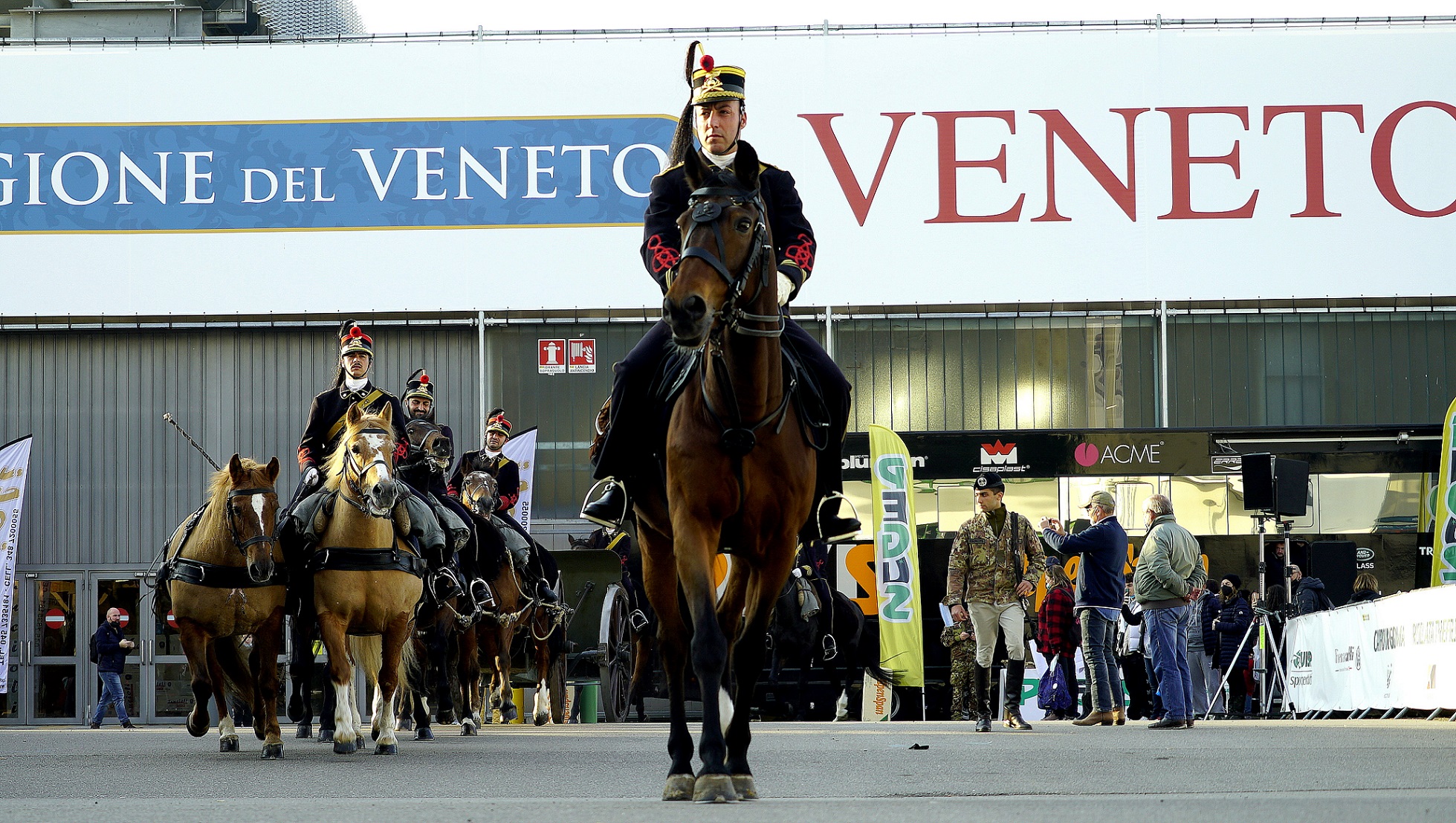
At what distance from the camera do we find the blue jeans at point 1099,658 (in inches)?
600

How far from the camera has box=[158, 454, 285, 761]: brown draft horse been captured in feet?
35.7

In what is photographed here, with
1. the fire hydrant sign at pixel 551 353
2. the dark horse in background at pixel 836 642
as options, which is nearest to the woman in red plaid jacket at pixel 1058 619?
the dark horse in background at pixel 836 642

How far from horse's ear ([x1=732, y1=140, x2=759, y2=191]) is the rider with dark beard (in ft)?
22.2

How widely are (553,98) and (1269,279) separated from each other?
1188 cm

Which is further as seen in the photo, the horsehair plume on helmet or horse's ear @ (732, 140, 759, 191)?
the horsehair plume on helmet

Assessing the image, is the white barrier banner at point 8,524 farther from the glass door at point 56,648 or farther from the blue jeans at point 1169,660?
the blue jeans at point 1169,660

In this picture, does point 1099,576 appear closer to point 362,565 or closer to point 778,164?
point 362,565

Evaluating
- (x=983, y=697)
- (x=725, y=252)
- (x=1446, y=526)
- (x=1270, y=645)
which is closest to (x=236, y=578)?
(x=725, y=252)

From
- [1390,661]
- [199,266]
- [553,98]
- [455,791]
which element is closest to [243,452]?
[199,266]

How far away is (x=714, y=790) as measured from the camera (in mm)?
5938

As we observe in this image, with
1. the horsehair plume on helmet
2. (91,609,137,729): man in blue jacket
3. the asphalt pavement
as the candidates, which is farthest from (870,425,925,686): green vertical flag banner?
the horsehair plume on helmet

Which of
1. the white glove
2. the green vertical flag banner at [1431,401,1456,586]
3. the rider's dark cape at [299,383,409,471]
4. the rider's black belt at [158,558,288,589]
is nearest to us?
the white glove

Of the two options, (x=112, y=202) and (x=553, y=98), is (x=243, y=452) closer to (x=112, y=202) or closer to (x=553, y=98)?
(x=112, y=202)

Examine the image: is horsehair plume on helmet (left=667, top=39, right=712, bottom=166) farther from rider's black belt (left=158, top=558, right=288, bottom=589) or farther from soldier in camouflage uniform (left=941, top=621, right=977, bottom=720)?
soldier in camouflage uniform (left=941, top=621, right=977, bottom=720)
